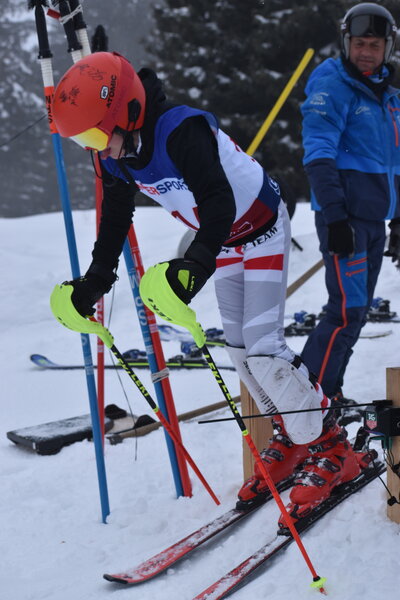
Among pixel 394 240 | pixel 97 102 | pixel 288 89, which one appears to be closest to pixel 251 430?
pixel 394 240

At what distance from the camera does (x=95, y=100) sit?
7.91 ft

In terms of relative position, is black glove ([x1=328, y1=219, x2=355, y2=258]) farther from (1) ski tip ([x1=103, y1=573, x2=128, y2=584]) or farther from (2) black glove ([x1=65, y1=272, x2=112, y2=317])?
(1) ski tip ([x1=103, y1=573, x2=128, y2=584])

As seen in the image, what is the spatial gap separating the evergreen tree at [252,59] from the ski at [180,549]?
15.7m

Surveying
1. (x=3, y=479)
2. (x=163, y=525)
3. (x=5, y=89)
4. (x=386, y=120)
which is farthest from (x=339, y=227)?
(x=5, y=89)

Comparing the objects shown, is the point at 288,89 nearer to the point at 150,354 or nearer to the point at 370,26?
the point at 370,26

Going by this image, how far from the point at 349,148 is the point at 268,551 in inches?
84.7

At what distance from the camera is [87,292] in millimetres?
2939

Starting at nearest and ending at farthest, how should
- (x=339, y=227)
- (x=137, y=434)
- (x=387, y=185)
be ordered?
(x=339, y=227) < (x=387, y=185) < (x=137, y=434)

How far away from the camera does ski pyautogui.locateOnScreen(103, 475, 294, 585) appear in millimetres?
2507

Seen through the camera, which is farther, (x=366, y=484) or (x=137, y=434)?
(x=137, y=434)

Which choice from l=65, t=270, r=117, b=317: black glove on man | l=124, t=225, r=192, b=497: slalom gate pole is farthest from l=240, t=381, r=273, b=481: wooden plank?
l=65, t=270, r=117, b=317: black glove on man

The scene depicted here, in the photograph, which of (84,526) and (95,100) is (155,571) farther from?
(95,100)

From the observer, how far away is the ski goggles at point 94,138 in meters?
2.46

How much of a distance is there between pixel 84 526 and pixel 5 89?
138ft
